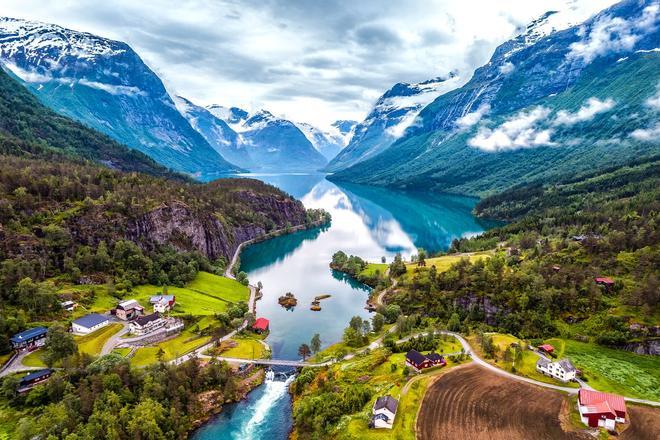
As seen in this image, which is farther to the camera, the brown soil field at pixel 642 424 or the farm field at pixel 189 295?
the farm field at pixel 189 295

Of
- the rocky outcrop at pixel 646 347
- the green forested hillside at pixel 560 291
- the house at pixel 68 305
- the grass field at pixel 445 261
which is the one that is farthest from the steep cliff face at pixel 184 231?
the rocky outcrop at pixel 646 347

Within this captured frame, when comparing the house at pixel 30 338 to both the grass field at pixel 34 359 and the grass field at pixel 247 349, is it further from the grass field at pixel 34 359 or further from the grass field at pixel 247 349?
the grass field at pixel 247 349

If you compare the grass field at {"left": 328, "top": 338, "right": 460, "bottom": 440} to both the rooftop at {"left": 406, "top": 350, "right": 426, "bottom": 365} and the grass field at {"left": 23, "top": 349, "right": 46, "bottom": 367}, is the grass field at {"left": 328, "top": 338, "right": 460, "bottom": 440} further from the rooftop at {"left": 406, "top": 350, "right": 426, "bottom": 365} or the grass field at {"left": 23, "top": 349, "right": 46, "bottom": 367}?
the grass field at {"left": 23, "top": 349, "right": 46, "bottom": 367}

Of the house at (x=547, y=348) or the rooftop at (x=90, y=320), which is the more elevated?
the house at (x=547, y=348)

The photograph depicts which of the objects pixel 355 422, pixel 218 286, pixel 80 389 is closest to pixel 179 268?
pixel 218 286

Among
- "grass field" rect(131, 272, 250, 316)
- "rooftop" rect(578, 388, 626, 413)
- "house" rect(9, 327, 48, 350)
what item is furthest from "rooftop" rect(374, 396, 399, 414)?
"house" rect(9, 327, 48, 350)

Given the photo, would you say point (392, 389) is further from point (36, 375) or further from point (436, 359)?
point (36, 375)
